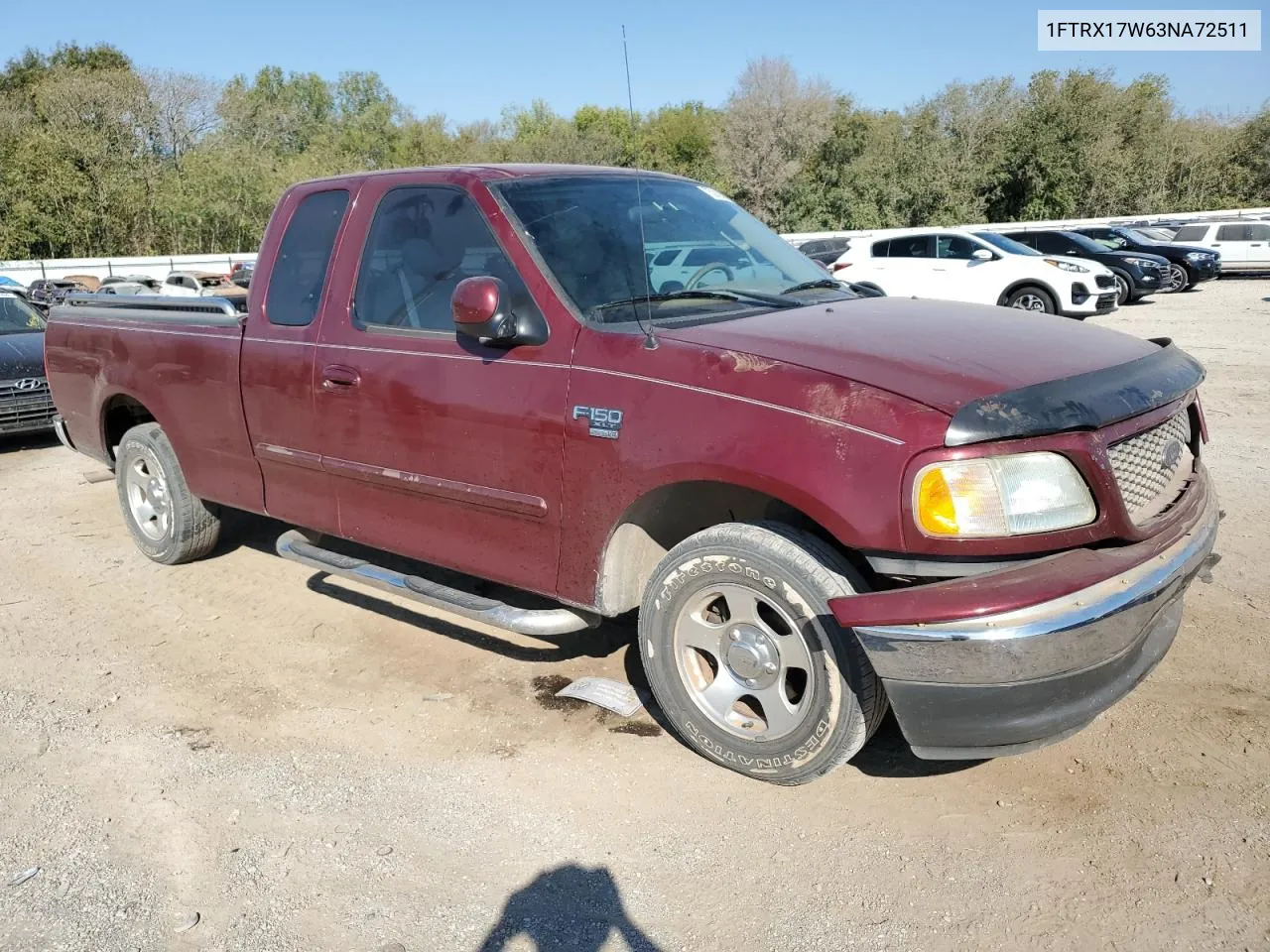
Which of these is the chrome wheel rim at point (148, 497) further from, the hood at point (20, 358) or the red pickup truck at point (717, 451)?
the hood at point (20, 358)

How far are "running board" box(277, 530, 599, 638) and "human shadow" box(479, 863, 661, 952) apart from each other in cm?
95

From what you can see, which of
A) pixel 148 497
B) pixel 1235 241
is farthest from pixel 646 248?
pixel 1235 241

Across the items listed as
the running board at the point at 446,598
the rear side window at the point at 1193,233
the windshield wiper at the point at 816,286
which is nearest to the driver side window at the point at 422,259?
the running board at the point at 446,598

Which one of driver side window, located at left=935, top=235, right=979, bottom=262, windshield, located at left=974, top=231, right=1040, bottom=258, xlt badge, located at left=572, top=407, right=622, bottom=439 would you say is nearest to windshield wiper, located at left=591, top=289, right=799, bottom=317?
xlt badge, located at left=572, top=407, right=622, bottom=439

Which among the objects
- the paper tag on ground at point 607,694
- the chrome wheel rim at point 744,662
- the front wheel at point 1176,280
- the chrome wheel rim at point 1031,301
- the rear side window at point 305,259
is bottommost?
the front wheel at point 1176,280

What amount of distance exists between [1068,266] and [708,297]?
14011 millimetres

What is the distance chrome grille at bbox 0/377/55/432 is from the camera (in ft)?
30.6

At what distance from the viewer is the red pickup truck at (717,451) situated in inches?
110

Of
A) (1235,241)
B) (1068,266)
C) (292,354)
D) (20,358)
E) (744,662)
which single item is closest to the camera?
(744,662)

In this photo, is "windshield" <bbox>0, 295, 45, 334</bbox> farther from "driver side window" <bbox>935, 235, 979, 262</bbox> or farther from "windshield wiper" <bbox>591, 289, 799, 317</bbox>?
"driver side window" <bbox>935, 235, 979, 262</bbox>

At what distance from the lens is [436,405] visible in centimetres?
386

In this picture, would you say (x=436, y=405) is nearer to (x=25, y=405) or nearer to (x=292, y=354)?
(x=292, y=354)

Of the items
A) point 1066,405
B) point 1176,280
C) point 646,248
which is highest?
point 646,248

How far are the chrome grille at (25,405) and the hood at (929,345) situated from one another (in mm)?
8221
